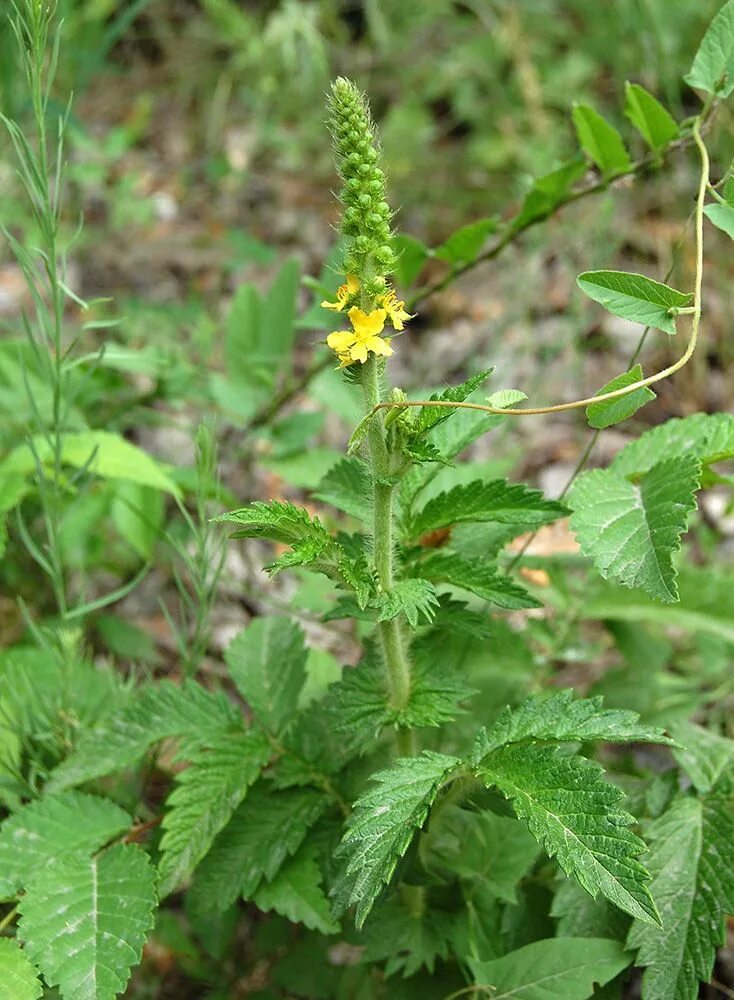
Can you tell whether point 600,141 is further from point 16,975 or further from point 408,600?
point 16,975

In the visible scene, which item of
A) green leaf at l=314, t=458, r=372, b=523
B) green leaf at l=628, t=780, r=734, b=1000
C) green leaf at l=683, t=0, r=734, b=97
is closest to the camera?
green leaf at l=628, t=780, r=734, b=1000

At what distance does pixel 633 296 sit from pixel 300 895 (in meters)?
0.96

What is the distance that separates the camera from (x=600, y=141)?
1784 mm

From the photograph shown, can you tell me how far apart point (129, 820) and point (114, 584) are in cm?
129

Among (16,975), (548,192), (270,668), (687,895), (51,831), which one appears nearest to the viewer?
(16,975)

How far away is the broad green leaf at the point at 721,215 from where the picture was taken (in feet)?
4.46

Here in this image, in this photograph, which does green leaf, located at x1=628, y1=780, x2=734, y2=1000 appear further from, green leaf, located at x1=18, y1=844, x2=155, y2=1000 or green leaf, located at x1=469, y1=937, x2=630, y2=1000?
green leaf, located at x1=18, y1=844, x2=155, y2=1000

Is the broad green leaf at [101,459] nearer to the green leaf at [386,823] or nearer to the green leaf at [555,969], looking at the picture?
the green leaf at [386,823]

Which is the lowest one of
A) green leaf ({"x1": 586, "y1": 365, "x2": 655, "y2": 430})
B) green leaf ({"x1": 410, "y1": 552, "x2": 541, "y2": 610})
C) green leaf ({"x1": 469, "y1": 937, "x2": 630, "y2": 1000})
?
green leaf ({"x1": 469, "y1": 937, "x2": 630, "y2": 1000})

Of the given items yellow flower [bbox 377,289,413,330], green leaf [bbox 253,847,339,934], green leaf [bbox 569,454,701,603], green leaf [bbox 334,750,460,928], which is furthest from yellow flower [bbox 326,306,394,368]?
green leaf [bbox 253,847,339,934]

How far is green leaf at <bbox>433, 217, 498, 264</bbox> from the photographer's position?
6.19 feet

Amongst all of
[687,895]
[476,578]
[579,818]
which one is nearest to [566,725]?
[579,818]

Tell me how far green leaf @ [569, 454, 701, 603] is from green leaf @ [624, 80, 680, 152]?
666 mm

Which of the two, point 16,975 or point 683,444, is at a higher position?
point 683,444
